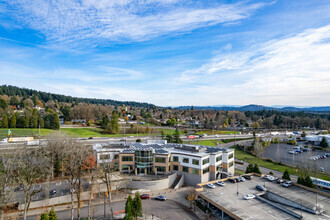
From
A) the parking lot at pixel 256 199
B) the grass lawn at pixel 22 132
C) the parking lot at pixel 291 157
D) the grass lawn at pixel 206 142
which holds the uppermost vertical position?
the grass lawn at pixel 22 132

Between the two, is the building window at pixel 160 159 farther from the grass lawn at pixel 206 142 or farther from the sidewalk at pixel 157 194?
the grass lawn at pixel 206 142

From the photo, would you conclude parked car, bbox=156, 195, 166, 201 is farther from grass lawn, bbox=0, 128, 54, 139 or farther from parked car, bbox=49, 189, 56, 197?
grass lawn, bbox=0, 128, 54, 139

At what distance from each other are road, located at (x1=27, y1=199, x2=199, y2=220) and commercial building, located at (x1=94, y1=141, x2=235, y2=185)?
9.44m

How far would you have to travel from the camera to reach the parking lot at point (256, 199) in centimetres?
2652

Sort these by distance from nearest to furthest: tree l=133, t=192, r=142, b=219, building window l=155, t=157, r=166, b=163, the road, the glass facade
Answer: tree l=133, t=192, r=142, b=219
the road
the glass facade
building window l=155, t=157, r=166, b=163

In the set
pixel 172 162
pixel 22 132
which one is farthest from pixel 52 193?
pixel 22 132

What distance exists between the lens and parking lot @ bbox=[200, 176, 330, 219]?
2652cm

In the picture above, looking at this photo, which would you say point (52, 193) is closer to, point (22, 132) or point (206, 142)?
point (22, 132)

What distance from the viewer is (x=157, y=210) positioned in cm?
3052

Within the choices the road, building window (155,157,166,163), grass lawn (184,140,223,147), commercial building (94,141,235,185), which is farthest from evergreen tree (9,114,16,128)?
grass lawn (184,140,223,147)

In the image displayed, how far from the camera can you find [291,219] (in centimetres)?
2550

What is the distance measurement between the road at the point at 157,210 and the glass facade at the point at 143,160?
31.7 ft

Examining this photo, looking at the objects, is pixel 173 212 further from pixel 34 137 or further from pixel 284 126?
pixel 284 126

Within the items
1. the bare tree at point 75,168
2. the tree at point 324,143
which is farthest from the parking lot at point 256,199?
the tree at point 324,143
